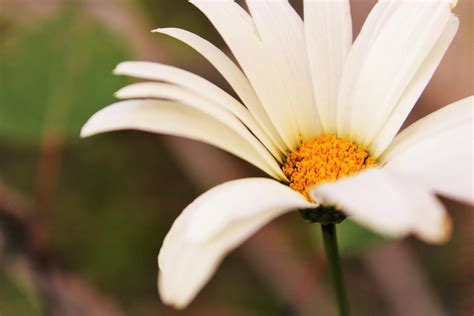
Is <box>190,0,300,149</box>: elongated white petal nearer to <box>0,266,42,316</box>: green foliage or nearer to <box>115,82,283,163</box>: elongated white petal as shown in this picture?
<box>115,82,283,163</box>: elongated white petal

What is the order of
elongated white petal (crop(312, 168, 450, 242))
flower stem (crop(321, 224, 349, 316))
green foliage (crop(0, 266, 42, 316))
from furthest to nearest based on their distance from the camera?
green foliage (crop(0, 266, 42, 316)) < flower stem (crop(321, 224, 349, 316)) < elongated white petal (crop(312, 168, 450, 242))

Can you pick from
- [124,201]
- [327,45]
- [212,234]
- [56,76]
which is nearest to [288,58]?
[327,45]

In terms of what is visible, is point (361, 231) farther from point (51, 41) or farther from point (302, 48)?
point (51, 41)

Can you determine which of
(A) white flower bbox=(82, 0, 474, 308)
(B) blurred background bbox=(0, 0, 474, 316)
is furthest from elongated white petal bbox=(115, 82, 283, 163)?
(B) blurred background bbox=(0, 0, 474, 316)

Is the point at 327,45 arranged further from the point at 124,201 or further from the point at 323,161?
the point at 124,201

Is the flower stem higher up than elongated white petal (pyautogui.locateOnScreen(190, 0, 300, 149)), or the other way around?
elongated white petal (pyautogui.locateOnScreen(190, 0, 300, 149))

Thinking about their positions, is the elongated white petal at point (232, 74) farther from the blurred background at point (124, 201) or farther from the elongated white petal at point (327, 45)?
the blurred background at point (124, 201)

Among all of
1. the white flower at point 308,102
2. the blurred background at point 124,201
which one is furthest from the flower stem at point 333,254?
the blurred background at point 124,201
